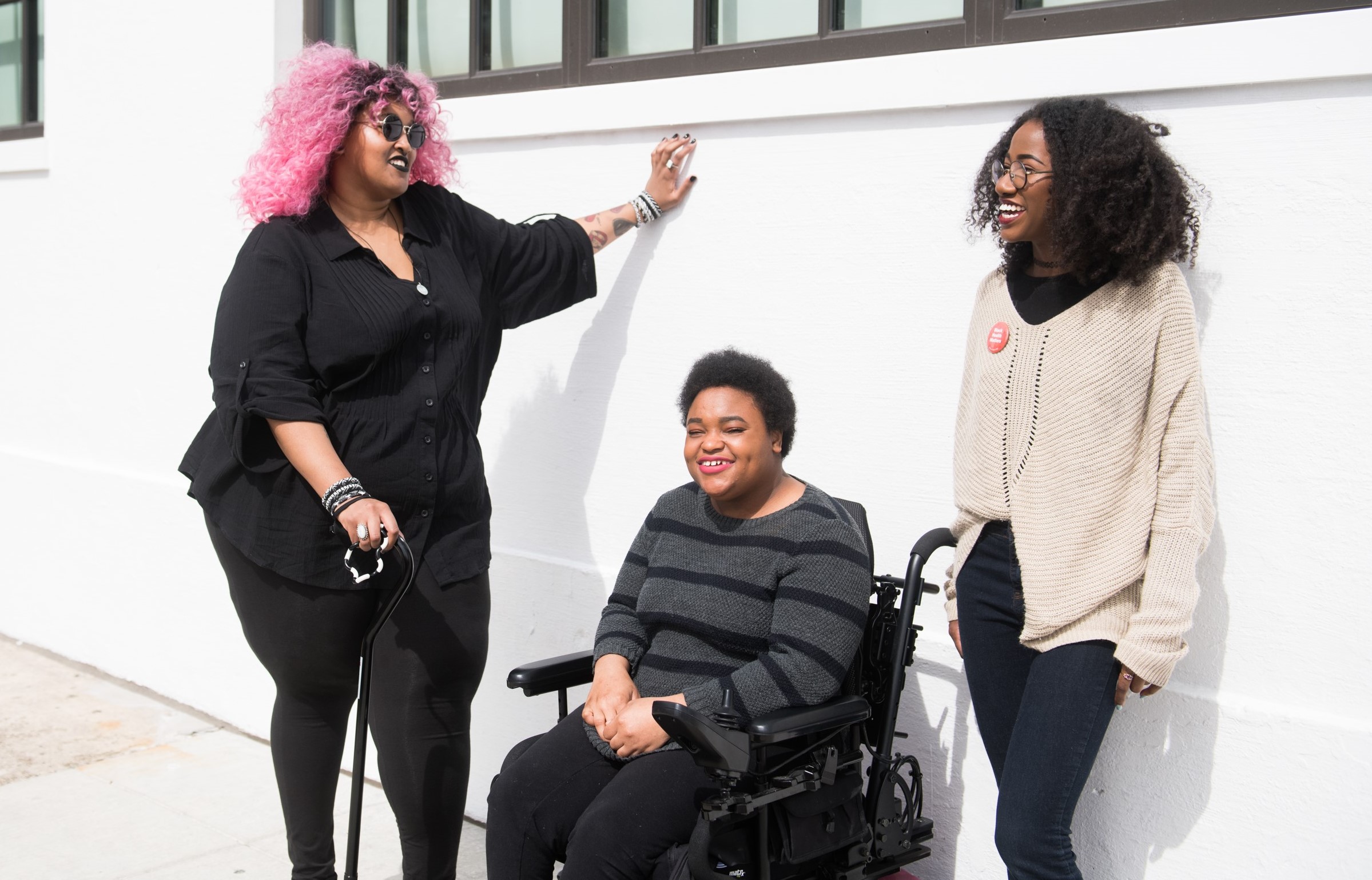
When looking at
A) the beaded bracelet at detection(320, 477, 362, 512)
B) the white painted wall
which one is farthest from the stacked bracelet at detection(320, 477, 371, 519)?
the white painted wall

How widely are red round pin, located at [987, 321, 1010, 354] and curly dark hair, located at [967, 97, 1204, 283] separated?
0.17 m

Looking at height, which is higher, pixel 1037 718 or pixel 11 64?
pixel 11 64

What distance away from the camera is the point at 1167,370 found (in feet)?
7.50

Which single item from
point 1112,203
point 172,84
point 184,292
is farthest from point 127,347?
point 1112,203

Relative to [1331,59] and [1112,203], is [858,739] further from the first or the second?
[1331,59]

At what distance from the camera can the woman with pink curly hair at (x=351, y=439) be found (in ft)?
8.90

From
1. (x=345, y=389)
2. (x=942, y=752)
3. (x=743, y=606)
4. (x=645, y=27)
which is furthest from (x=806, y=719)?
(x=645, y=27)

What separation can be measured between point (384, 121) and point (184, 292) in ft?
7.79

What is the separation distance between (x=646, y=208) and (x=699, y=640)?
1.32 metres

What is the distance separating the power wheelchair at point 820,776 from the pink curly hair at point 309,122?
1193mm

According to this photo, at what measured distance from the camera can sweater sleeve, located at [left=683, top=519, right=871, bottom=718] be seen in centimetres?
252

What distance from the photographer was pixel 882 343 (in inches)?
122

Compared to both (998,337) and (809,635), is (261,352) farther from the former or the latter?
(998,337)

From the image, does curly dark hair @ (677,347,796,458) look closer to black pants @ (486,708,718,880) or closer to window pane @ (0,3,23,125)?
black pants @ (486,708,718,880)
